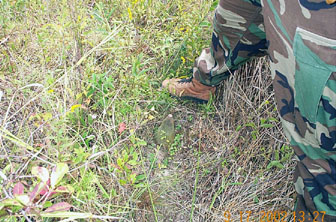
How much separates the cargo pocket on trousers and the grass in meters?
0.67

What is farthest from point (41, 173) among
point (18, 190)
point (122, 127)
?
point (122, 127)

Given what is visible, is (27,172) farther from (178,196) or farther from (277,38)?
(277,38)

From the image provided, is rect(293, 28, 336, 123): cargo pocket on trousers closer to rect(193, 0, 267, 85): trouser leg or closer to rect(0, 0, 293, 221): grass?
rect(193, 0, 267, 85): trouser leg

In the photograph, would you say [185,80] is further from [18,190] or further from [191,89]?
[18,190]

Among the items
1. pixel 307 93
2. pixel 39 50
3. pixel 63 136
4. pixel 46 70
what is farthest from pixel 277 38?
pixel 39 50

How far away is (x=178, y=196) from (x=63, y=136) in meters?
0.60

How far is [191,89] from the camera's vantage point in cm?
181

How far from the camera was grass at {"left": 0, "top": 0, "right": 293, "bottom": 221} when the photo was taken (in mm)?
1379

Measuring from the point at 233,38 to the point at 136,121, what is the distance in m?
0.62

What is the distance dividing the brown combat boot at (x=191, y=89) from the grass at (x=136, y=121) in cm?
5

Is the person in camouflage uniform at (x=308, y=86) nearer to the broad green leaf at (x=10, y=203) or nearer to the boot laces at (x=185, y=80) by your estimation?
the boot laces at (x=185, y=80)

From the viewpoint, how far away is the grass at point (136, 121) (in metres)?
1.38

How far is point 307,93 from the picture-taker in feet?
2.82
